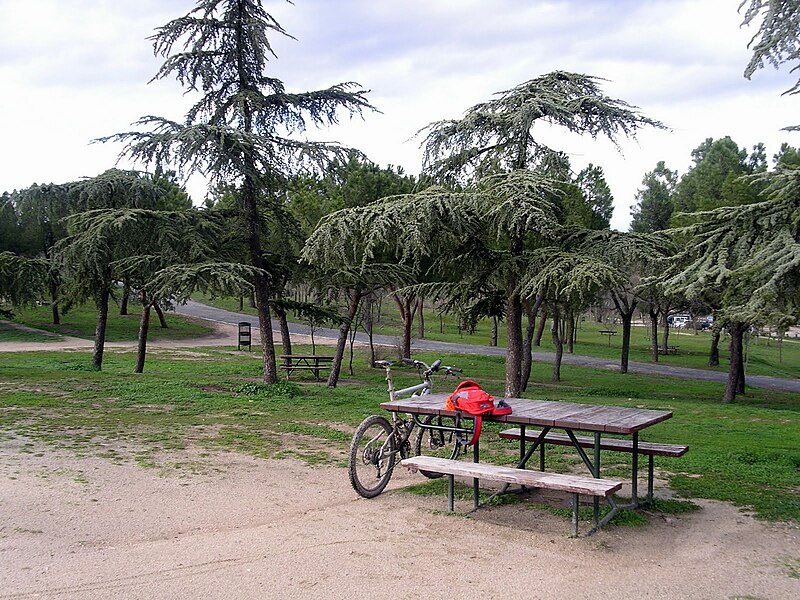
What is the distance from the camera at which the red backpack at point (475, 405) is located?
5996mm

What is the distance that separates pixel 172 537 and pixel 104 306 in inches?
567

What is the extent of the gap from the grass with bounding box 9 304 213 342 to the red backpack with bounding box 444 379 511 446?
30864mm

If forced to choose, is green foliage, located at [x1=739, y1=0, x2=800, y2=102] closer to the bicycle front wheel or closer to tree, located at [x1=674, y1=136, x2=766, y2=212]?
the bicycle front wheel

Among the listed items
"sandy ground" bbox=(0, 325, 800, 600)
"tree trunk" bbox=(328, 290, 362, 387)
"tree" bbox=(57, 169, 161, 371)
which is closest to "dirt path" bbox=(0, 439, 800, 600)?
"sandy ground" bbox=(0, 325, 800, 600)

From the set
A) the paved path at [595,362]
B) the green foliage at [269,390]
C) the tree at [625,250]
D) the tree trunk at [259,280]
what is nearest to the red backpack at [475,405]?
the tree at [625,250]

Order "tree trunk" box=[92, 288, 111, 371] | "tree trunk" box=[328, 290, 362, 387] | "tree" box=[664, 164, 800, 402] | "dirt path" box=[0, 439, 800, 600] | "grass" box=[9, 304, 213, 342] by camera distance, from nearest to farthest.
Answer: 1. "dirt path" box=[0, 439, 800, 600]
2. "tree" box=[664, 164, 800, 402]
3. "tree trunk" box=[328, 290, 362, 387]
4. "tree trunk" box=[92, 288, 111, 371]
5. "grass" box=[9, 304, 213, 342]

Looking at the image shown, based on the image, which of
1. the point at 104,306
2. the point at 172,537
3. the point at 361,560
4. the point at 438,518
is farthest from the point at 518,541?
the point at 104,306

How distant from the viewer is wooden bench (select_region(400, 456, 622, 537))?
5.19 m

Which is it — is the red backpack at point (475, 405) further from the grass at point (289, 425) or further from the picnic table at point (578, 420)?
the grass at point (289, 425)

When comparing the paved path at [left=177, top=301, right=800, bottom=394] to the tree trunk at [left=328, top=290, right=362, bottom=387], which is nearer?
the tree trunk at [left=328, top=290, right=362, bottom=387]

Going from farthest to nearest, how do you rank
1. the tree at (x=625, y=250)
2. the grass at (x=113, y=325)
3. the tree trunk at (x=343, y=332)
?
1. the grass at (x=113, y=325)
2. the tree trunk at (x=343, y=332)
3. the tree at (x=625, y=250)

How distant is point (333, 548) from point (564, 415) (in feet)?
6.95

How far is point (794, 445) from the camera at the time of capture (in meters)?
10.1

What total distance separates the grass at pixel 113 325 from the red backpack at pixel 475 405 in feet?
101
